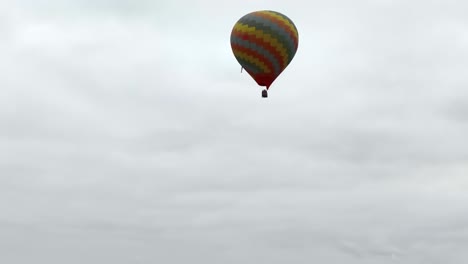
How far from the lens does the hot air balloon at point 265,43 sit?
131m

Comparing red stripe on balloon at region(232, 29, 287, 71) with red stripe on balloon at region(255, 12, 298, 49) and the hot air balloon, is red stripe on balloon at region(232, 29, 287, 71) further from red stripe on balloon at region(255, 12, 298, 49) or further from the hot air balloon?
red stripe on balloon at region(255, 12, 298, 49)

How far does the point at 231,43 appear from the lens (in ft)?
444

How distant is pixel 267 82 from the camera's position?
436ft

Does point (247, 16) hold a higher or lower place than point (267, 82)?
higher

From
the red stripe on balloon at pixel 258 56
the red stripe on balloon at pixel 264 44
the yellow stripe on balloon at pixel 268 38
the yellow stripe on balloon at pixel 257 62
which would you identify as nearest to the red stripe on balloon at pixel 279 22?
the yellow stripe on balloon at pixel 268 38

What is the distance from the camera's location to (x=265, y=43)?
130875 millimetres

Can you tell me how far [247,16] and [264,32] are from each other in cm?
370

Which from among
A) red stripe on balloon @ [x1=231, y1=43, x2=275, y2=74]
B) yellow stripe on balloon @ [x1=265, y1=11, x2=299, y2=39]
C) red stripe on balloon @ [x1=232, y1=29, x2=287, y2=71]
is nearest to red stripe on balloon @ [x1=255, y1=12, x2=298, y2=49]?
yellow stripe on balloon @ [x1=265, y1=11, x2=299, y2=39]

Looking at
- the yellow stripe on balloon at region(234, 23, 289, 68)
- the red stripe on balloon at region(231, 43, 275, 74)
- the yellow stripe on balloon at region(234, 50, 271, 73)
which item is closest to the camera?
the yellow stripe on balloon at region(234, 23, 289, 68)

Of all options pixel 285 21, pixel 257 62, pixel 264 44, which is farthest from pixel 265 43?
pixel 285 21

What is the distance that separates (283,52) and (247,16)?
259 inches

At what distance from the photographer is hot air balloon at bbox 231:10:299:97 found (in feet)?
430

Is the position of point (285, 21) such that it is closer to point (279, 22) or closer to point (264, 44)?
point (279, 22)

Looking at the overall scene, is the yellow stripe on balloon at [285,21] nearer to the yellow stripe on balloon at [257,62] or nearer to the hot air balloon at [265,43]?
the hot air balloon at [265,43]
